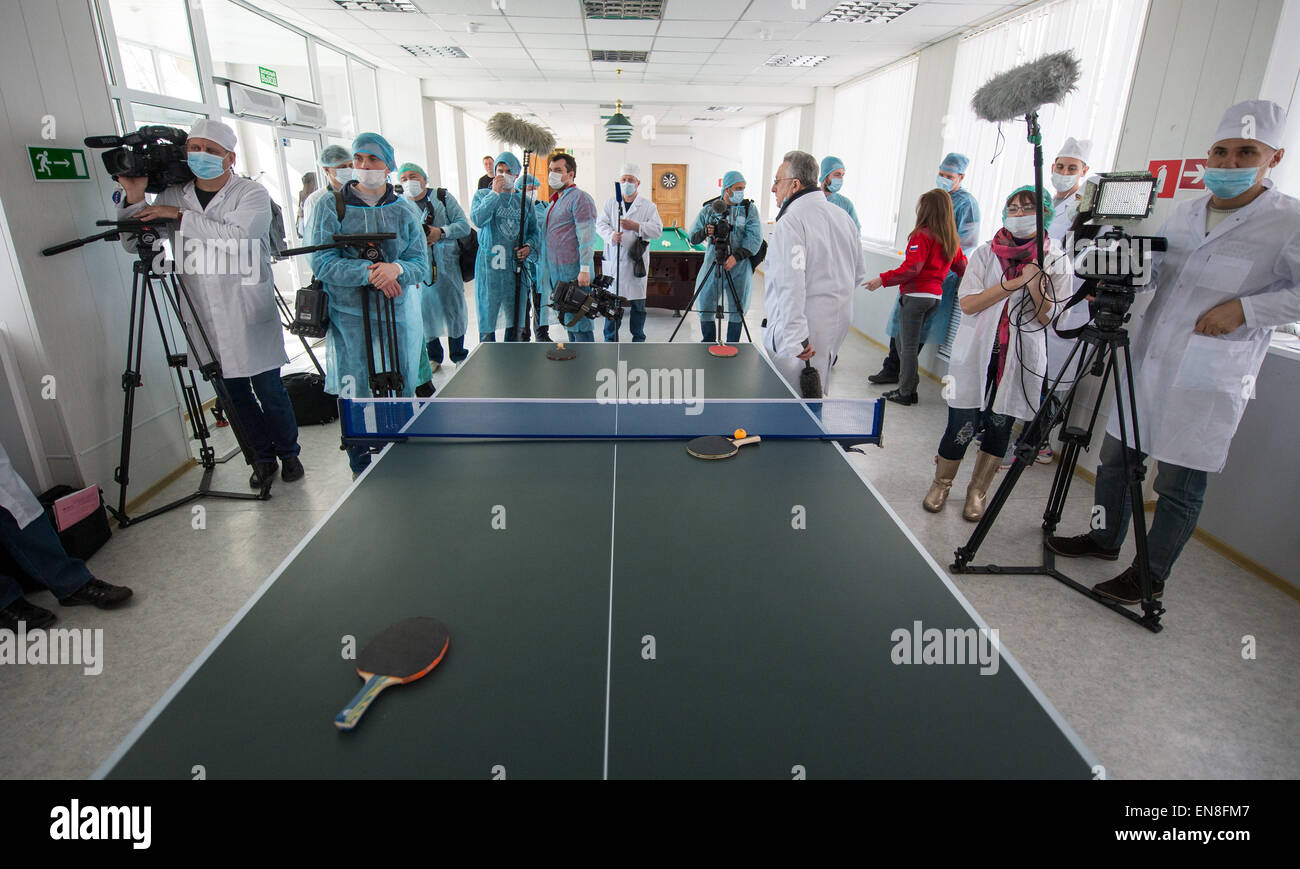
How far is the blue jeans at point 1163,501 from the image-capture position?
2273 millimetres

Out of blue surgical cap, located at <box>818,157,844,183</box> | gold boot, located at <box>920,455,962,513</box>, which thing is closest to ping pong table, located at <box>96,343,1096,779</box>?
gold boot, located at <box>920,455,962,513</box>

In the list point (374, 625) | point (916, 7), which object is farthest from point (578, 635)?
point (916, 7)

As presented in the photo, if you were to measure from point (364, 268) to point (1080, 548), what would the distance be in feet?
11.2

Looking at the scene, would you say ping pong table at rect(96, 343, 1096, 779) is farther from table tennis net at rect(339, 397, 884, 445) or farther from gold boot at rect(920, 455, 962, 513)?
gold boot at rect(920, 455, 962, 513)

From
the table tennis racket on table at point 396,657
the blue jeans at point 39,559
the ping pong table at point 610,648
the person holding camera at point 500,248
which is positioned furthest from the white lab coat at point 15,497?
the person holding camera at point 500,248

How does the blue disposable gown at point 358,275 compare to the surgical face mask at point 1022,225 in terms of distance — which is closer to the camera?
the surgical face mask at point 1022,225

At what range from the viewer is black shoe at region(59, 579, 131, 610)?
2344 mm

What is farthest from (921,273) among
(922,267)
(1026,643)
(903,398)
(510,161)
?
(510,161)

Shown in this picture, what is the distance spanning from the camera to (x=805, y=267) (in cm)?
295

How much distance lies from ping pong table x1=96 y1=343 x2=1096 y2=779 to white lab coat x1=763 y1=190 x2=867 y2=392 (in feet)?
4.60

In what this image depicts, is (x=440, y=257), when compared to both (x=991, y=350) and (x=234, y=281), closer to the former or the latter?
(x=234, y=281)

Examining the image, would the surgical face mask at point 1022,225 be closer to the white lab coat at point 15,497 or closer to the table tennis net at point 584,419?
the table tennis net at point 584,419

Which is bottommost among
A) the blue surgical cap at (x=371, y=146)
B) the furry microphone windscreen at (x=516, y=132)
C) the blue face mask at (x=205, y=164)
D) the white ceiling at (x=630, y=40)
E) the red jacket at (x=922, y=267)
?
the red jacket at (x=922, y=267)

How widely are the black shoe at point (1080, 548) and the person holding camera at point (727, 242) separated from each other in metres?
2.35
